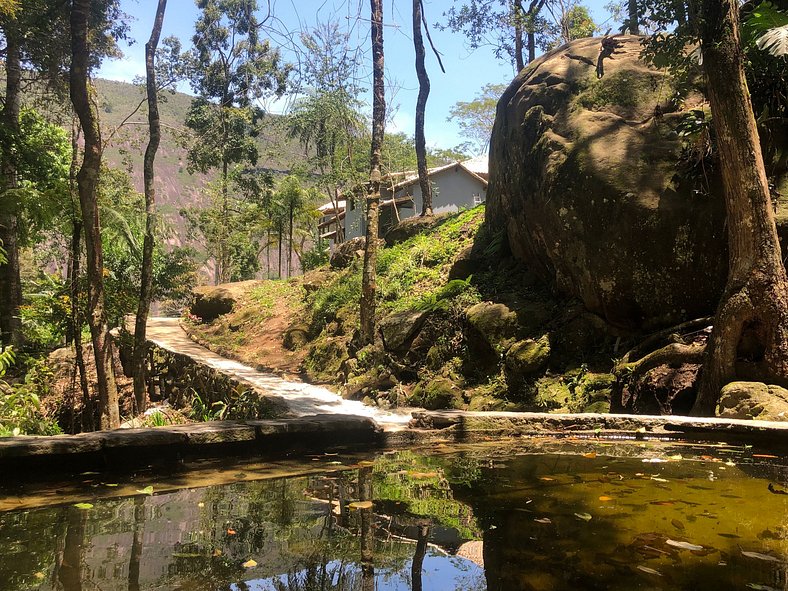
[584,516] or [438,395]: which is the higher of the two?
[584,516]

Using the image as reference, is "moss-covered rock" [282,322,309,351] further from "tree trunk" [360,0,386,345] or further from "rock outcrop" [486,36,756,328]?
"rock outcrop" [486,36,756,328]

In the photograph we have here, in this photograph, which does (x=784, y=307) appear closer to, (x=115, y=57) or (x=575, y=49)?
(x=575, y=49)

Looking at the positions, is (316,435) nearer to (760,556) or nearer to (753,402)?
(760,556)

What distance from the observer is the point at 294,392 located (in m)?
11.0

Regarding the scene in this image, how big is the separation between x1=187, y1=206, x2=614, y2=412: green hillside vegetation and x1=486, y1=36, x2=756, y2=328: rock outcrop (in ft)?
2.14

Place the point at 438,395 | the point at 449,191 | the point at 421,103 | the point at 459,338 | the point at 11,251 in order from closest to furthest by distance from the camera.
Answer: the point at 438,395 < the point at 459,338 < the point at 11,251 < the point at 421,103 < the point at 449,191

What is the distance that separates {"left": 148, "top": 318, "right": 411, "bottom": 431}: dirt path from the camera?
8430 mm

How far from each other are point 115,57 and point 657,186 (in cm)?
1830

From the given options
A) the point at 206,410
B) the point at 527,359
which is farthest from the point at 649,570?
the point at 206,410

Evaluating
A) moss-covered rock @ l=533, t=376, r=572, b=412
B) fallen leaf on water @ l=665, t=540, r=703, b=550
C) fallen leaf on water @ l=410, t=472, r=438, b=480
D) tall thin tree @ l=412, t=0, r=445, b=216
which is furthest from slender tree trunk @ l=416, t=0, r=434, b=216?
fallen leaf on water @ l=665, t=540, r=703, b=550

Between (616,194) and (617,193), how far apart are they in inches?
0.8

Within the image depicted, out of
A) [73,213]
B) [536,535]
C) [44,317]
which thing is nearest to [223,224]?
[44,317]

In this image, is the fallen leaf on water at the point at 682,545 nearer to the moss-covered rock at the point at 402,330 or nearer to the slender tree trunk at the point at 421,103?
the moss-covered rock at the point at 402,330

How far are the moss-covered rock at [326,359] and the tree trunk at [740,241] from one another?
793cm
